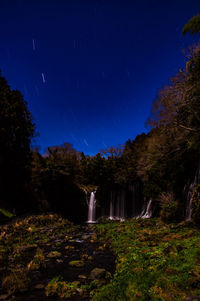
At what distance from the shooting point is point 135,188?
82.9ft

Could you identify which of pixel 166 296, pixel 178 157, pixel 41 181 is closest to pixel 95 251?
pixel 166 296

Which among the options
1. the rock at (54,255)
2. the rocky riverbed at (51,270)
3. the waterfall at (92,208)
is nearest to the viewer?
the rocky riverbed at (51,270)

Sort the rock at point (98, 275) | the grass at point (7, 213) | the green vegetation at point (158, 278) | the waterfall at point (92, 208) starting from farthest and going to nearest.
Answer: the waterfall at point (92, 208) → the grass at point (7, 213) → the rock at point (98, 275) → the green vegetation at point (158, 278)

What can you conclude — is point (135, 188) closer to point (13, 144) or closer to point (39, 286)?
point (13, 144)

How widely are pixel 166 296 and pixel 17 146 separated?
1950 cm

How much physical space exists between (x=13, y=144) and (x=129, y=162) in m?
16.1

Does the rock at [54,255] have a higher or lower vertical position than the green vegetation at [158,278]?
lower

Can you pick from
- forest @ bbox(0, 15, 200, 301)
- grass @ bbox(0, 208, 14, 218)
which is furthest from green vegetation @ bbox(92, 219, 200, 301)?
grass @ bbox(0, 208, 14, 218)

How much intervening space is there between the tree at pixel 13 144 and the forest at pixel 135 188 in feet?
0.33

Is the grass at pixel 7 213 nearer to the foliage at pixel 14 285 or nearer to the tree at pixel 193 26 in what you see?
the foliage at pixel 14 285

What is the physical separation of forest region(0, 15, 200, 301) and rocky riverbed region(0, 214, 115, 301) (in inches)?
6.6

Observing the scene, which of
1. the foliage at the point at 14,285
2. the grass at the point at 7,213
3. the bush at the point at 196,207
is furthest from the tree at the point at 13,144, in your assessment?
the bush at the point at 196,207

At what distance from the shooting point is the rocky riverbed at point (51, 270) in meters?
4.68

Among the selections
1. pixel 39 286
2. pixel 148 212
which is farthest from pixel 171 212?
pixel 39 286
